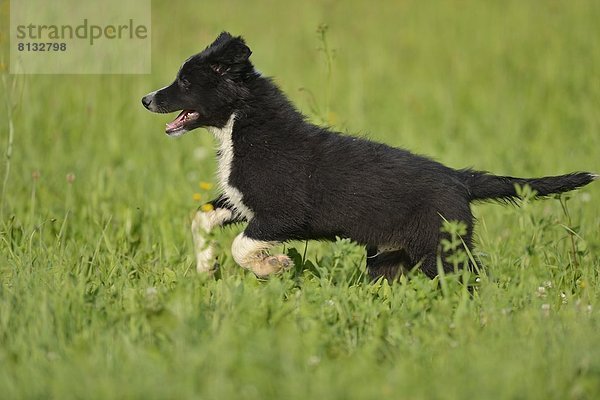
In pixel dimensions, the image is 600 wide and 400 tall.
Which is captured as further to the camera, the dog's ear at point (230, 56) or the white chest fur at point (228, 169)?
the dog's ear at point (230, 56)

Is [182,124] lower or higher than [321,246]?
higher

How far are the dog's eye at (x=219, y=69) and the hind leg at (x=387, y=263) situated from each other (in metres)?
1.34

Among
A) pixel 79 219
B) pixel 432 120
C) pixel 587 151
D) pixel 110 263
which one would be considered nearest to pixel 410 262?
pixel 110 263

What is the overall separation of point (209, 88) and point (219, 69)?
0.13 metres

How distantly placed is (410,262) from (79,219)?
2.62 m

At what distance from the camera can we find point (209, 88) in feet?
18.1

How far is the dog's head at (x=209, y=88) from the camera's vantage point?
17.9 feet

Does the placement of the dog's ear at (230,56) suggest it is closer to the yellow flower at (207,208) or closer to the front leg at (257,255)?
the yellow flower at (207,208)

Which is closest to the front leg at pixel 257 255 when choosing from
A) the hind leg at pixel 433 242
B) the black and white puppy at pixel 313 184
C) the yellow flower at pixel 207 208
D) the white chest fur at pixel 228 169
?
the black and white puppy at pixel 313 184

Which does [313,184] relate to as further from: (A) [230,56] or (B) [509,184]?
(B) [509,184]

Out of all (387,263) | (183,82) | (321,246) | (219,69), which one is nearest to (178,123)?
(183,82)

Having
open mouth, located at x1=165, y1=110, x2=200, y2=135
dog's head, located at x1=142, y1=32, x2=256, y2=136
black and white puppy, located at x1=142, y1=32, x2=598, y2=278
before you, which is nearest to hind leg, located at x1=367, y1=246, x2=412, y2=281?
black and white puppy, located at x1=142, y1=32, x2=598, y2=278

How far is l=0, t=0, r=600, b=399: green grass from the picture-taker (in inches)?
145

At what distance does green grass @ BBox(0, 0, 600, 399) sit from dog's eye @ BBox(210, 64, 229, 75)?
1034 millimetres
